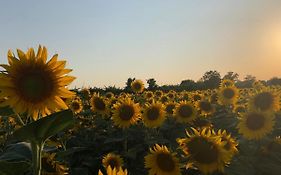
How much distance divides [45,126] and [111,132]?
757 cm

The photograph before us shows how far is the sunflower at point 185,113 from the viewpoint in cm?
1010

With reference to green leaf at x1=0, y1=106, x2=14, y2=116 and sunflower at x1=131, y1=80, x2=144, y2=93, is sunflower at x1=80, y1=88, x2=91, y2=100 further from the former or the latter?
green leaf at x1=0, y1=106, x2=14, y2=116

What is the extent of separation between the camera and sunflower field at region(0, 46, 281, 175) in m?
3.05

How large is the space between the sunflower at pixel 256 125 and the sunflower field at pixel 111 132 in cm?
2

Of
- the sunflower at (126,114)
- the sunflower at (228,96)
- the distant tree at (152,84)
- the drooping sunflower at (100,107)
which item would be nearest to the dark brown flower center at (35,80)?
the sunflower at (126,114)

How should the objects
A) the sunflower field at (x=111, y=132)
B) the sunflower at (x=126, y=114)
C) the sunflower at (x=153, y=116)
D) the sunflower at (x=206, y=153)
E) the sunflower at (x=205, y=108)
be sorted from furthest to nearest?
1. the sunflower at (x=205, y=108)
2. the sunflower at (x=153, y=116)
3. the sunflower at (x=126, y=114)
4. the sunflower at (x=206, y=153)
5. the sunflower field at (x=111, y=132)

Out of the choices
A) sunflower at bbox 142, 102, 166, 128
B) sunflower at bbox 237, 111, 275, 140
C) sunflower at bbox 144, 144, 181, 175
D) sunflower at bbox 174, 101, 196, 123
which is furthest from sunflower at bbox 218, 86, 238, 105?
sunflower at bbox 144, 144, 181, 175

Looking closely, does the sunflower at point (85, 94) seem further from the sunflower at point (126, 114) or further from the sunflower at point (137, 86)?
the sunflower at point (126, 114)

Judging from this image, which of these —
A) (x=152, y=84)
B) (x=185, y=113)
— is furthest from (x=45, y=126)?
(x=152, y=84)

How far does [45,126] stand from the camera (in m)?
2.82

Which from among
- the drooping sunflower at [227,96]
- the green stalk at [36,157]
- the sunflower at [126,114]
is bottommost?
the green stalk at [36,157]

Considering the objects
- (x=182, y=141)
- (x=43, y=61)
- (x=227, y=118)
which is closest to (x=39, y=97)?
(x=43, y=61)

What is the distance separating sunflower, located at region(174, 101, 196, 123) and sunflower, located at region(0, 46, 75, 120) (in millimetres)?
6728

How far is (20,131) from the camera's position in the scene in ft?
9.12
